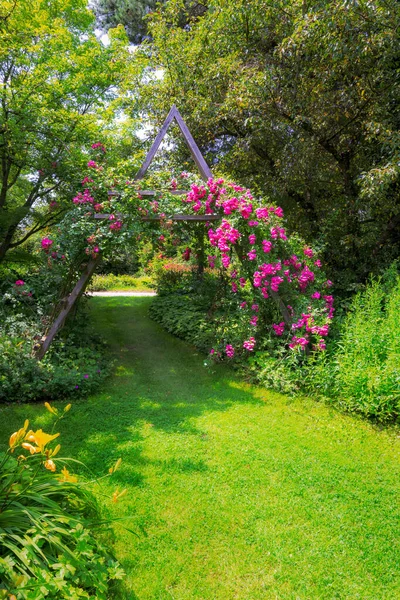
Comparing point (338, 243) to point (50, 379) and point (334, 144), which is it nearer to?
point (334, 144)

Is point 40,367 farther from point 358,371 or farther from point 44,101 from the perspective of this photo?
point 44,101

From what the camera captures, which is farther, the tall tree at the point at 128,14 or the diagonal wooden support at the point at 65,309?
the tall tree at the point at 128,14

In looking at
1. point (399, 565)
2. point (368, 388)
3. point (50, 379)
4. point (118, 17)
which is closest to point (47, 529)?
point (399, 565)

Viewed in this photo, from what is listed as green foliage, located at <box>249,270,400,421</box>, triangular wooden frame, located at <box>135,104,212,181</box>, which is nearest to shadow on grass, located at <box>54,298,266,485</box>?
green foliage, located at <box>249,270,400,421</box>

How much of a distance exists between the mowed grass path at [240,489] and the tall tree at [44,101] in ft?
12.3

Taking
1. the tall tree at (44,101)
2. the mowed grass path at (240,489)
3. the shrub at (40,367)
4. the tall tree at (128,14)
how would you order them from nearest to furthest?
the mowed grass path at (240,489) → the shrub at (40,367) → the tall tree at (44,101) → the tall tree at (128,14)

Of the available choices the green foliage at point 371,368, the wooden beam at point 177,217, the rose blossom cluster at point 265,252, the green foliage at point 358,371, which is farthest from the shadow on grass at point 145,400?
the wooden beam at point 177,217

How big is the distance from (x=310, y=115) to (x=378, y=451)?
5.52 meters

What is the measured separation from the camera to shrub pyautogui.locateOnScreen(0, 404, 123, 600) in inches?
59.1

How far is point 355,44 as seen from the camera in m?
5.07

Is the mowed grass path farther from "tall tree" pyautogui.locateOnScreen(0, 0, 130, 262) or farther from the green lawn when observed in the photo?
the green lawn

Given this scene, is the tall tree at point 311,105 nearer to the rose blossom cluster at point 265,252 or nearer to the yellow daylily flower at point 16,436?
the rose blossom cluster at point 265,252

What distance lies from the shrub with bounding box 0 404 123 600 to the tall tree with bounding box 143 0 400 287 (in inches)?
203

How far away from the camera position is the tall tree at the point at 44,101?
576 centimetres
